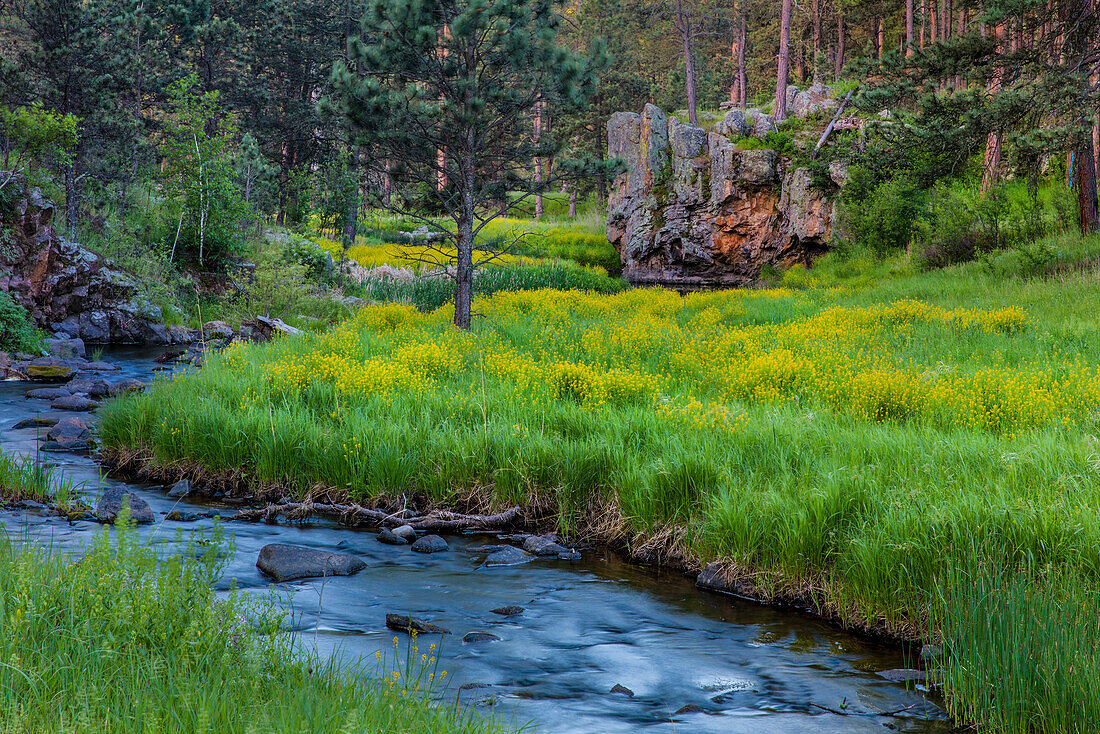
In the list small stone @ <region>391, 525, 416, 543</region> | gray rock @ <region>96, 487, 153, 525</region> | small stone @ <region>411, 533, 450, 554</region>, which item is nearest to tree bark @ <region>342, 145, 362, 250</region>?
gray rock @ <region>96, 487, 153, 525</region>

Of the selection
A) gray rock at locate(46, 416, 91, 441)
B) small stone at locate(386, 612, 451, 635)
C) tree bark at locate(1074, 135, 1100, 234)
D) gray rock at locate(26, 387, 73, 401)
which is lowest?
small stone at locate(386, 612, 451, 635)

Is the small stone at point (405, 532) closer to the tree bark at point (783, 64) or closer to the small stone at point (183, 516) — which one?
the small stone at point (183, 516)

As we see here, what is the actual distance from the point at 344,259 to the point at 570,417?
2062cm

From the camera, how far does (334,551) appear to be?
6.55m

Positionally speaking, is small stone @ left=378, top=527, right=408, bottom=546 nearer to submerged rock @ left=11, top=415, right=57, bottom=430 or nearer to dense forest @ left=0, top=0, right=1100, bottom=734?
dense forest @ left=0, top=0, right=1100, bottom=734

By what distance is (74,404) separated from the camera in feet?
38.3

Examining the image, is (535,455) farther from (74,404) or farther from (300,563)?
(74,404)

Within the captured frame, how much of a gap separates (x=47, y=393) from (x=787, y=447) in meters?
11.7

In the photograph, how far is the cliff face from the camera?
28.3m

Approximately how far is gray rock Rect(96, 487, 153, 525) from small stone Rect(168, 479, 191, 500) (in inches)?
22.2

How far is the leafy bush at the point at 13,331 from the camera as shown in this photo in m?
15.8

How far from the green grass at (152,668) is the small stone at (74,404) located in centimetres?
876

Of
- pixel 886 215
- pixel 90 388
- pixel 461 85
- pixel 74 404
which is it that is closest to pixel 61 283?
pixel 90 388

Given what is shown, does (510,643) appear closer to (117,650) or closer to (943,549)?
(117,650)
